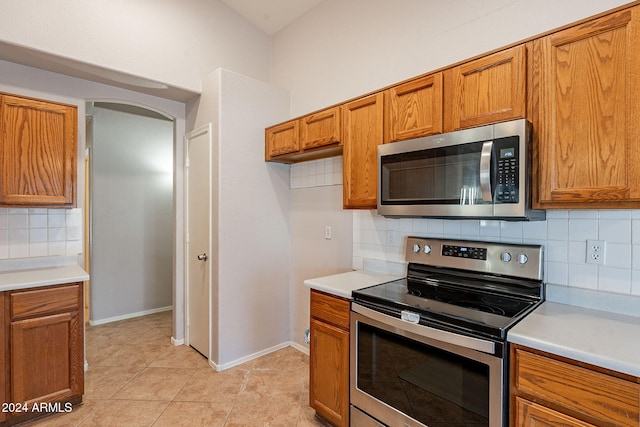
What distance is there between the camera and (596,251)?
1537 mm

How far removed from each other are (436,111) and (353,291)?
1.09 m

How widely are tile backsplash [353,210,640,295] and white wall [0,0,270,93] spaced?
2568 mm

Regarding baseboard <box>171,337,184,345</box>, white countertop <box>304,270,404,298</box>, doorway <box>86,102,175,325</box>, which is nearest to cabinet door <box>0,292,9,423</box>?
baseboard <box>171,337,184,345</box>

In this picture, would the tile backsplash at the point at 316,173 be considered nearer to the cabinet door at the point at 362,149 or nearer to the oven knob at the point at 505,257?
the cabinet door at the point at 362,149

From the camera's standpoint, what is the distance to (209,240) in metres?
2.89

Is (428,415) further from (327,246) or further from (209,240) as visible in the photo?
(209,240)

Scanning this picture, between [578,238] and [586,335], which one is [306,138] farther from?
[586,335]

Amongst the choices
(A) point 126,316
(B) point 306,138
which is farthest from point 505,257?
(A) point 126,316

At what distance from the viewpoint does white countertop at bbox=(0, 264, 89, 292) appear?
78.7 inches

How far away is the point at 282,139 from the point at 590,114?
83.0 inches

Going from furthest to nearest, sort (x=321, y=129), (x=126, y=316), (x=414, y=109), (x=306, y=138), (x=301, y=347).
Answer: (x=126, y=316) → (x=301, y=347) → (x=306, y=138) → (x=321, y=129) → (x=414, y=109)

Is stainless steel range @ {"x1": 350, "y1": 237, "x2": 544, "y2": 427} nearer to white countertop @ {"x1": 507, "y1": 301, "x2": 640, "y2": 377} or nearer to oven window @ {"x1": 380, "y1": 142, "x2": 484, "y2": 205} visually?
white countertop @ {"x1": 507, "y1": 301, "x2": 640, "y2": 377}

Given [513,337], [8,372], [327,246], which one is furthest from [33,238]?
[513,337]

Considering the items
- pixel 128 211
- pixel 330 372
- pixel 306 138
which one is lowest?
pixel 330 372
